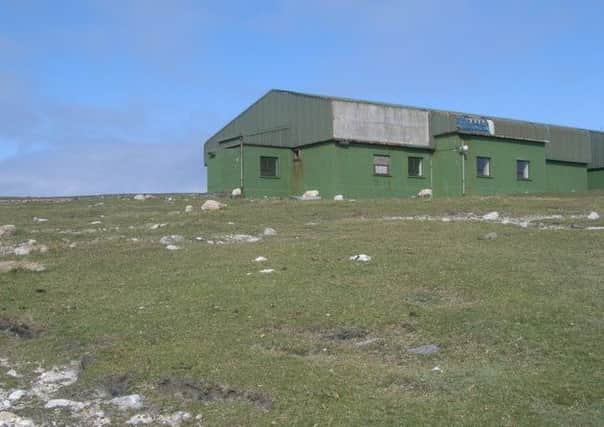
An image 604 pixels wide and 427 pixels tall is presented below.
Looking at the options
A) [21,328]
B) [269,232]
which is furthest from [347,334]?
[269,232]

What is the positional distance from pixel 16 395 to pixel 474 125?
130 ft

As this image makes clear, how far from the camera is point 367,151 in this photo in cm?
4172

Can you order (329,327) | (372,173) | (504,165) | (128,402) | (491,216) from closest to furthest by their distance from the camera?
(128,402) → (329,327) → (491,216) → (372,173) → (504,165)

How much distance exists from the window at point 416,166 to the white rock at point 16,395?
37001mm

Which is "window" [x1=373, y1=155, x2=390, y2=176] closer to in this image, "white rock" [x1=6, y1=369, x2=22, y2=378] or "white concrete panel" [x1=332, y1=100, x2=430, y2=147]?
"white concrete panel" [x1=332, y1=100, x2=430, y2=147]

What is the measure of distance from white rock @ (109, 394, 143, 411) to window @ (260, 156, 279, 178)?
1350 inches

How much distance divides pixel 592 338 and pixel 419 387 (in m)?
2.84

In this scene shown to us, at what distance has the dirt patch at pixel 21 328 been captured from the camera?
1074 centimetres

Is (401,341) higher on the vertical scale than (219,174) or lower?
lower

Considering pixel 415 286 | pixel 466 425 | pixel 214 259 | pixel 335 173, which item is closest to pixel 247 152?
pixel 335 173

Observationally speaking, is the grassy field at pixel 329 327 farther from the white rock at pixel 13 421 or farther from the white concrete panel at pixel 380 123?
the white concrete panel at pixel 380 123

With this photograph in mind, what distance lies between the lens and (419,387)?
7.86 meters

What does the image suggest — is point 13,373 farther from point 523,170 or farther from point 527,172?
point 527,172

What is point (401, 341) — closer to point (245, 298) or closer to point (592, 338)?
point (592, 338)
